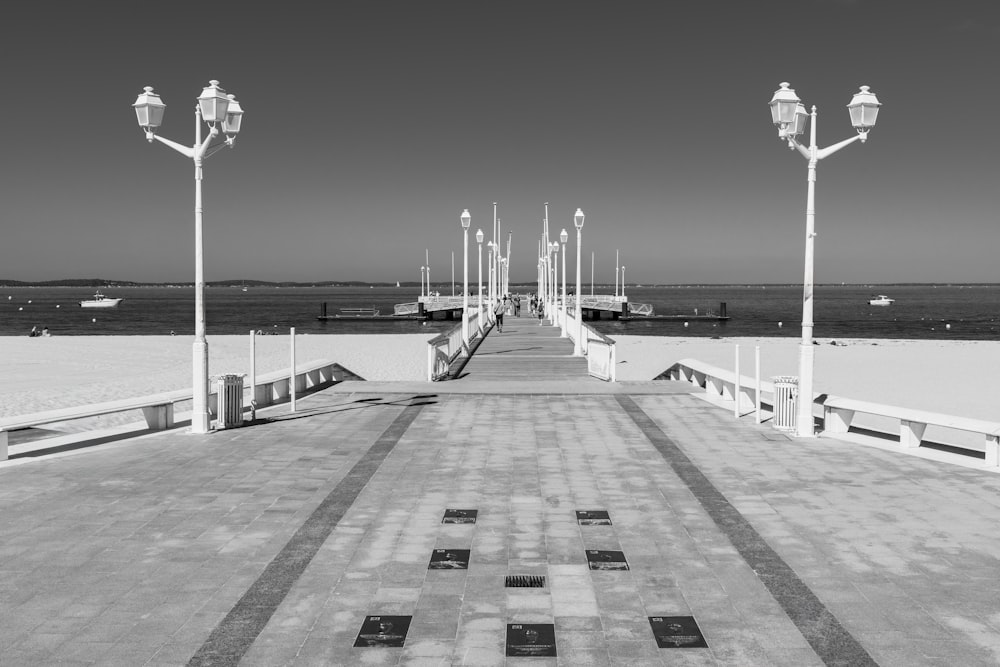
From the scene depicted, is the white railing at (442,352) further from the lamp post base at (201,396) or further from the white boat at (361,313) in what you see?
the white boat at (361,313)

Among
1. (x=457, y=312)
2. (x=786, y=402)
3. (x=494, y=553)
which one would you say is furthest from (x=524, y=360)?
(x=457, y=312)

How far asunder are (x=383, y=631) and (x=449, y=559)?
4.51 feet

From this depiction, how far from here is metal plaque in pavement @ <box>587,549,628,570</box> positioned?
623cm

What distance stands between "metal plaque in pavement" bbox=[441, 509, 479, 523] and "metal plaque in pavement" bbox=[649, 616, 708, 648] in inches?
99.8

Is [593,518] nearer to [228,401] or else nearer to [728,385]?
[228,401]

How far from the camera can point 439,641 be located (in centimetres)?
495

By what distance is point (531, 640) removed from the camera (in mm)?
4953

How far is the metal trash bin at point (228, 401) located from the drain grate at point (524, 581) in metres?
7.36

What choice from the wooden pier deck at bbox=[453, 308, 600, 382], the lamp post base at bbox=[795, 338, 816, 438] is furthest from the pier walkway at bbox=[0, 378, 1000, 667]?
the wooden pier deck at bbox=[453, 308, 600, 382]

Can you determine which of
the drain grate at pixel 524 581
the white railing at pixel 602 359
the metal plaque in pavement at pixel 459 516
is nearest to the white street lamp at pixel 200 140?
the metal plaque in pavement at pixel 459 516

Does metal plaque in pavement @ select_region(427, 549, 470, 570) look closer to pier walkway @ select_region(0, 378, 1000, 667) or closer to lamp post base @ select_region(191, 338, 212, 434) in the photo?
pier walkway @ select_region(0, 378, 1000, 667)

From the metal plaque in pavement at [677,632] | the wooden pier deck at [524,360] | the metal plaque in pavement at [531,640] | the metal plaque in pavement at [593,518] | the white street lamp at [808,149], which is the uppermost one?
the white street lamp at [808,149]

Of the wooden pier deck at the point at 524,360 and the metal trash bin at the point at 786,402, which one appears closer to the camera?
the metal trash bin at the point at 786,402

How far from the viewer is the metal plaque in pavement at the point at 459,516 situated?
295 inches
